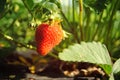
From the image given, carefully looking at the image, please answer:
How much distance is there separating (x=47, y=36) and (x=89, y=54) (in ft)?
0.64

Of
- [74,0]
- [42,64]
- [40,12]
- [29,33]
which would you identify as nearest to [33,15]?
[40,12]

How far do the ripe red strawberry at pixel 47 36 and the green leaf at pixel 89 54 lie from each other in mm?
151

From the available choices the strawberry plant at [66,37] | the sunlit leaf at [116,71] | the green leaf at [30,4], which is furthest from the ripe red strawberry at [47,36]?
the sunlit leaf at [116,71]

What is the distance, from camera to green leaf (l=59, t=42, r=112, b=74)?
95 centimetres

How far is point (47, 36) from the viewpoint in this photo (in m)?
1.15

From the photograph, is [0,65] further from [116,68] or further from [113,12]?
[116,68]

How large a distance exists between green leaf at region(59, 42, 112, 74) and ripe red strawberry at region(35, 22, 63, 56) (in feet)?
0.50

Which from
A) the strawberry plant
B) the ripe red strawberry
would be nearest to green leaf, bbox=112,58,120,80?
the strawberry plant

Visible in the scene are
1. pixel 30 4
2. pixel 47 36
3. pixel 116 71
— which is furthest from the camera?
pixel 30 4

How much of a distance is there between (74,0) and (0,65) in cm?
39

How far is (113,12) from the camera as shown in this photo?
4.56ft

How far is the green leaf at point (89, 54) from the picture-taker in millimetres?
955

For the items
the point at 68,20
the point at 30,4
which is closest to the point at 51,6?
the point at 30,4

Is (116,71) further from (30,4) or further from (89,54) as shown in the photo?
(30,4)
